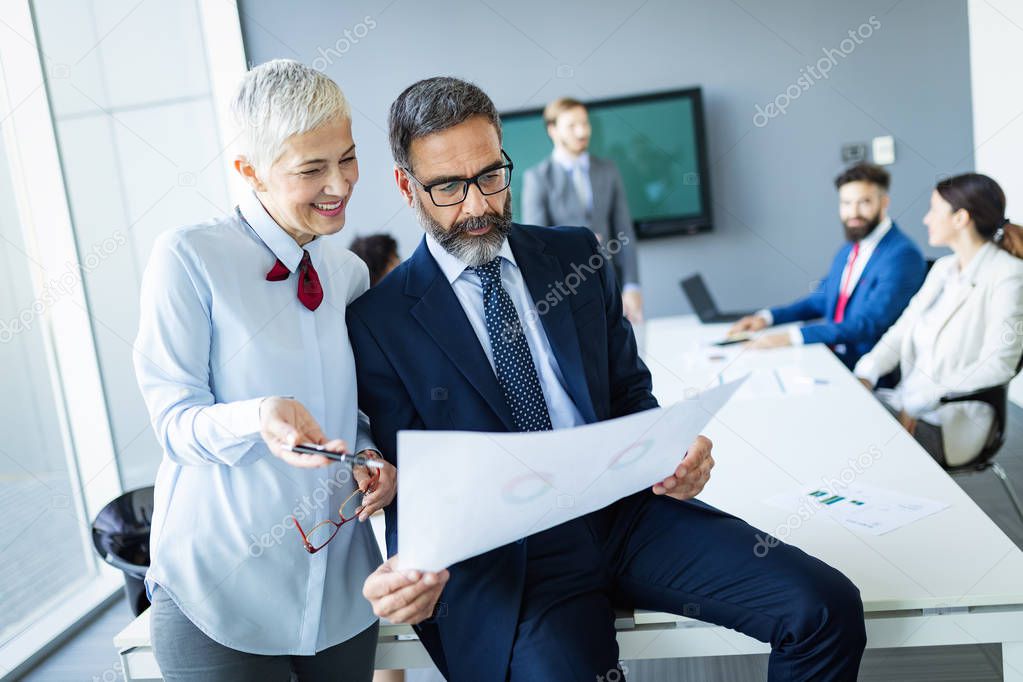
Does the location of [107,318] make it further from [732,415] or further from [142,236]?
[732,415]

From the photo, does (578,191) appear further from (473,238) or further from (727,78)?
(473,238)

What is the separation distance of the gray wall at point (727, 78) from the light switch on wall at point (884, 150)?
4cm

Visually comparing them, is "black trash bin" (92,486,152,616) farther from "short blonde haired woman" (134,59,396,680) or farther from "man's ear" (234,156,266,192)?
"man's ear" (234,156,266,192)

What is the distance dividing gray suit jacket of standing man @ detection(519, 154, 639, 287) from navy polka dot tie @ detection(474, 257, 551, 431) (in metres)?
3.36

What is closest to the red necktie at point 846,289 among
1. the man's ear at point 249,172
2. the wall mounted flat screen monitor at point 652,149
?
the wall mounted flat screen monitor at point 652,149

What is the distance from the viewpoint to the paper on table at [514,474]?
111 centimetres

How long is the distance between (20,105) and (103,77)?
25.7 inches

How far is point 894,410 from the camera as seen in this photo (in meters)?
3.34

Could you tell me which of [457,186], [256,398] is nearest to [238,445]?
[256,398]

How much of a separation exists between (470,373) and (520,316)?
0.61 ft

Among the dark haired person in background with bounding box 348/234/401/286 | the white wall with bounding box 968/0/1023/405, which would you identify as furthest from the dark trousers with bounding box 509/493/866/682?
the white wall with bounding box 968/0/1023/405

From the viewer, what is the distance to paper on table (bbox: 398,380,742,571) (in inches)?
43.8

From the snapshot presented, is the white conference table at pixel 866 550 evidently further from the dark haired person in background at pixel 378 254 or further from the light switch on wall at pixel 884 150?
the light switch on wall at pixel 884 150

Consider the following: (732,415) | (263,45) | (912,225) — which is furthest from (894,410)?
(263,45)
